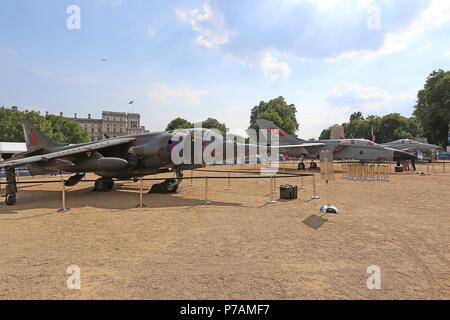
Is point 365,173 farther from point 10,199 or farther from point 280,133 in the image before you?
point 10,199

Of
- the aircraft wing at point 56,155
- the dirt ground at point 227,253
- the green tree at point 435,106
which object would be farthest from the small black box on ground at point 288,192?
the green tree at point 435,106

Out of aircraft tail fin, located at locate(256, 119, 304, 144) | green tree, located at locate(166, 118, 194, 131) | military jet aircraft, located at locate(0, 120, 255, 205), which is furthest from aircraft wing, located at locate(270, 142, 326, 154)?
green tree, located at locate(166, 118, 194, 131)

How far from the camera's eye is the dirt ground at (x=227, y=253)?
9.68 feet

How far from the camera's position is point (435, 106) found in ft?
139

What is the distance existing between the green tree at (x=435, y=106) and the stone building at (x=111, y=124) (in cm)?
10670

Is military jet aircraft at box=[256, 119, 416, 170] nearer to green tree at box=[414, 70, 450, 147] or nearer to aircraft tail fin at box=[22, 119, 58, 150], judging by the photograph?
aircraft tail fin at box=[22, 119, 58, 150]

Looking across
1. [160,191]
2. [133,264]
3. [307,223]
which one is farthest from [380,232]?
[160,191]

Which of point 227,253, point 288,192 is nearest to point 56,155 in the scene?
point 227,253

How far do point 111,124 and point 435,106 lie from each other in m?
122

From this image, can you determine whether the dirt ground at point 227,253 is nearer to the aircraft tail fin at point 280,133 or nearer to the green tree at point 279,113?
the aircraft tail fin at point 280,133

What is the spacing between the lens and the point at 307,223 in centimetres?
601
